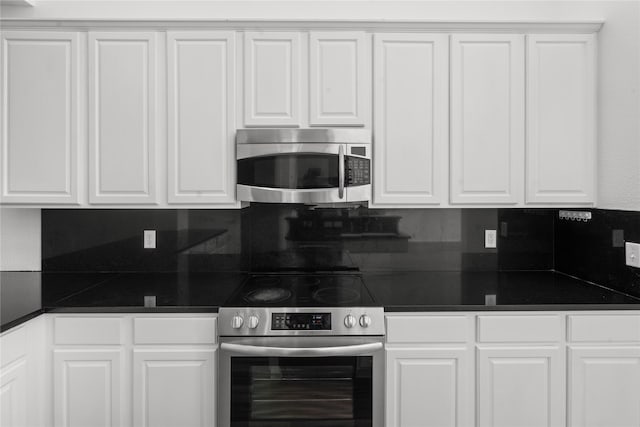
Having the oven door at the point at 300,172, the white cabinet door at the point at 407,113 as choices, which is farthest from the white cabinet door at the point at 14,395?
the white cabinet door at the point at 407,113

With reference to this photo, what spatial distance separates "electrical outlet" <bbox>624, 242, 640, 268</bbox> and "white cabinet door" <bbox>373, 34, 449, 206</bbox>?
989 millimetres

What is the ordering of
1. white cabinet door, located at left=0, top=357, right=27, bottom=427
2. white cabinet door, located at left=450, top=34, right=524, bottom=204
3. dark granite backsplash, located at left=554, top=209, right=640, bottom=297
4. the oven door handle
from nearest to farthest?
white cabinet door, located at left=0, top=357, right=27, bottom=427
the oven door handle
dark granite backsplash, located at left=554, top=209, right=640, bottom=297
white cabinet door, located at left=450, top=34, right=524, bottom=204

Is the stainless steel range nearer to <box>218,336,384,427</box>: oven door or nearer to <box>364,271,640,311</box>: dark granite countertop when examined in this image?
<box>218,336,384,427</box>: oven door

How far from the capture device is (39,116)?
2.39m

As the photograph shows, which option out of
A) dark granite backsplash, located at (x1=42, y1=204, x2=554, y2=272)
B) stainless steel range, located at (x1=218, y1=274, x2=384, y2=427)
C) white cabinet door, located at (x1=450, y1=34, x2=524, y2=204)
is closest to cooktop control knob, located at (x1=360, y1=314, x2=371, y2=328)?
stainless steel range, located at (x1=218, y1=274, x2=384, y2=427)

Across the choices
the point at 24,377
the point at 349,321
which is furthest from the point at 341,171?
the point at 24,377

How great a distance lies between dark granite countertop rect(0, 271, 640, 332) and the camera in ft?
6.67

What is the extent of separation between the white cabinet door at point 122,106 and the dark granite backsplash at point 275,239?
0.43 metres

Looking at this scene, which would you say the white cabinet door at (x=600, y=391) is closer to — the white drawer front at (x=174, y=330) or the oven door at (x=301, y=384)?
the oven door at (x=301, y=384)

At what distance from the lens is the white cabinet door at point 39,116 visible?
238 cm

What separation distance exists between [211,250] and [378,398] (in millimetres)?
1359

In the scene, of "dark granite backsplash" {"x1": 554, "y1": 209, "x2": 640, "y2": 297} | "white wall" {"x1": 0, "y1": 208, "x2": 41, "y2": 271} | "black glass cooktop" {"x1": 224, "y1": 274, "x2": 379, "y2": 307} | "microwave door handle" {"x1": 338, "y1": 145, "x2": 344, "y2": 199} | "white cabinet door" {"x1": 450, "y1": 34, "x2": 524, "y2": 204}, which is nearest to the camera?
"black glass cooktop" {"x1": 224, "y1": 274, "x2": 379, "y2": 307}

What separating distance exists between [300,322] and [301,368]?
208mm

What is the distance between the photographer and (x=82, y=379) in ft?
6.65
